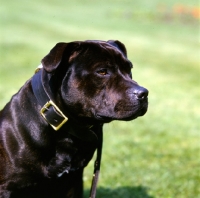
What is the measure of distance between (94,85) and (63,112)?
1.02ft

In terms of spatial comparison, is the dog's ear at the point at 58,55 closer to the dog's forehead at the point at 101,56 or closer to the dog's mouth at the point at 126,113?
the dog's forehead at the point at 101,56

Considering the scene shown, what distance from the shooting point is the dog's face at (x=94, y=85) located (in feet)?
11.9

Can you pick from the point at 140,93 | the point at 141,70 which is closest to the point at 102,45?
the point at 140,93

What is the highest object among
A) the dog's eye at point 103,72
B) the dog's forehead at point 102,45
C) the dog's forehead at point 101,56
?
the dog's forehead at point 102,45

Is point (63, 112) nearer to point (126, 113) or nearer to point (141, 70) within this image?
point (126, 113)

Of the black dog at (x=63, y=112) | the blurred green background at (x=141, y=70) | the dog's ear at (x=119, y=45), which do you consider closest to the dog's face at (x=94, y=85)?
the black dog at (x=63, y=112)

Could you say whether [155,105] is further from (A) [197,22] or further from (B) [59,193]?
(A) [197,22]

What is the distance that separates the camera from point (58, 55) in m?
3.59

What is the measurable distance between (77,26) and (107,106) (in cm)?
2236

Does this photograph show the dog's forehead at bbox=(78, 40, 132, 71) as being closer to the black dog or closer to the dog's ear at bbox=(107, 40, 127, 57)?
the black dog

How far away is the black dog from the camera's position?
3686 millimetres

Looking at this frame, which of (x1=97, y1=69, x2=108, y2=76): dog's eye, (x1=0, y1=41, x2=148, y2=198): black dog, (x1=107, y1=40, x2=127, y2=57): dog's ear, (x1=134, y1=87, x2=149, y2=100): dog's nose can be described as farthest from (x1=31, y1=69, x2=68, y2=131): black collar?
(x1=107, y1=40, x2=127, y2=57): dog's ear

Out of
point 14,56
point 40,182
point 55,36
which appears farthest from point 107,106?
point 55,36

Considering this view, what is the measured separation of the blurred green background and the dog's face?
202 cm
